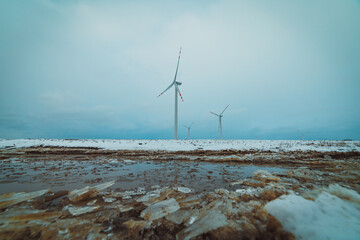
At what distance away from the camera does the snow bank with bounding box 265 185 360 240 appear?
1364mm

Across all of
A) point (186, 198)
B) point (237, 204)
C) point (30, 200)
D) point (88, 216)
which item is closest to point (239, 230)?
point (237, 204)

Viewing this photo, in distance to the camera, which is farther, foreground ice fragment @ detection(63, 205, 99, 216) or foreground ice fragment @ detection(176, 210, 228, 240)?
foreground ice fragment @ detection(63, 205, 99, 216)

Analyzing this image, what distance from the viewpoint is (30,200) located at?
7.63 feet

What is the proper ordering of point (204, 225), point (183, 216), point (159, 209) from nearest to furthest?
point (204, 225), point (183, 216), point (159, 209)

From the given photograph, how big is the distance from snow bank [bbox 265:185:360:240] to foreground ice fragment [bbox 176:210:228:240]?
24.9 inches

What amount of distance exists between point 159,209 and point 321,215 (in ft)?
6.51

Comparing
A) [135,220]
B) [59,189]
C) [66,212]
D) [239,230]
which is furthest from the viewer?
[59,189]

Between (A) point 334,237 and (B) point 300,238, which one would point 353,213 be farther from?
(B) point 300,238

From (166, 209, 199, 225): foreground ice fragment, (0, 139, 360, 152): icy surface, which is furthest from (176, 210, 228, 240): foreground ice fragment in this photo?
(0, 139, 360, 152): icy surface

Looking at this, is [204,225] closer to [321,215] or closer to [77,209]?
[321,215]

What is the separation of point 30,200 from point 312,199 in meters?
4.39

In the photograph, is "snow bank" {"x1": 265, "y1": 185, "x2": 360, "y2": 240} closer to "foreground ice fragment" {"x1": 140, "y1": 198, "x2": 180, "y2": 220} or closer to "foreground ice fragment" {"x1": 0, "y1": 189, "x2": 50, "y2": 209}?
"foreground ice fragment" {"x1": 140, "y1": 198, "x2": 180, "y2": 220}

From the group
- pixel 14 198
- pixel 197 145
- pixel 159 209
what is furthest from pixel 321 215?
pixel 197 145

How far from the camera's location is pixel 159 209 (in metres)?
2.04
